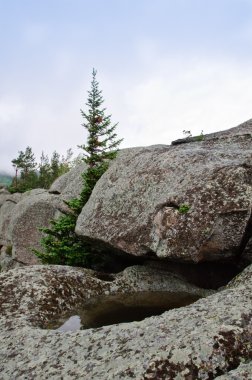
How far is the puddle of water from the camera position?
13.6 meters

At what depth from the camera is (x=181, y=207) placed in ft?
51.1

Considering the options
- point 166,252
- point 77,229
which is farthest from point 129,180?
point 166,252

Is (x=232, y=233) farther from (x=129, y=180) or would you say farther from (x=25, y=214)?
(x=25, y=214)

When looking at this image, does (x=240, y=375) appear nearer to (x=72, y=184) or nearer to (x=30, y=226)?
(x=72, y=184)

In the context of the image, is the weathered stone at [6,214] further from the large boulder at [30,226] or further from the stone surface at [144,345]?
the stone surface at [144,345]

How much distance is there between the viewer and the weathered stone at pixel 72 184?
99.9 ft

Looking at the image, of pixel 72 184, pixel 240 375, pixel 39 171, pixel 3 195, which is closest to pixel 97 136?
pixel 72 184

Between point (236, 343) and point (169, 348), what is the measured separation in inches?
64.6

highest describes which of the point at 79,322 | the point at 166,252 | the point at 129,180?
the point at 129,180

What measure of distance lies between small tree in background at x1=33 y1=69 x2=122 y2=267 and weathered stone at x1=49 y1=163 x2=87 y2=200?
112 inches

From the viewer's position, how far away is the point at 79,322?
44.8 feet

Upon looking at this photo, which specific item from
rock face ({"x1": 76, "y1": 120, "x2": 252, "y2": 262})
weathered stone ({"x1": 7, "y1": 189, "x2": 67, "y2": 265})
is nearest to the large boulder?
weathered stone ({"x1": 7, "y1": 189, "x2": 67, "y2": 265})

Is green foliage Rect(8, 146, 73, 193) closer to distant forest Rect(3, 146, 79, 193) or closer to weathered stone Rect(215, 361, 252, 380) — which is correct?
distant forest Rect(3, 146, 79, 193)

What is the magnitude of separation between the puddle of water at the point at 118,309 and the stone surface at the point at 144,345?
Result: 1037mm
